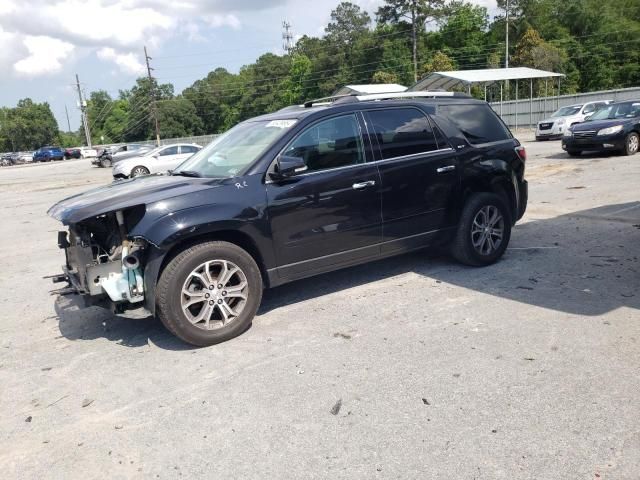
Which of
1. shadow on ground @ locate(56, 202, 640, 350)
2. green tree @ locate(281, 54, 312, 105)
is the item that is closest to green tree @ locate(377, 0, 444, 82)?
green tree @ locate(281, 54, 312, 105)

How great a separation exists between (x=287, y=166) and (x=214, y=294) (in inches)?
47.6

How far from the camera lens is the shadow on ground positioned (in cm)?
477

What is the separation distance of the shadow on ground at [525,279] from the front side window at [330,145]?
4.47 ft

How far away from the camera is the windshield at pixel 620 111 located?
15.8 m

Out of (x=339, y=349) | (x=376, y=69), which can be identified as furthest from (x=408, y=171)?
(x=376, y=69)

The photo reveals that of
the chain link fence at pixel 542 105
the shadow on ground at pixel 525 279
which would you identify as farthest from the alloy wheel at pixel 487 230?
the chain link fence at pixel 542 105

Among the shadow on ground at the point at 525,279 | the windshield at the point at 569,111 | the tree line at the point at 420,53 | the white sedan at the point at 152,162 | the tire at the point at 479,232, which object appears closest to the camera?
the shadow on ground at the point at 525,279

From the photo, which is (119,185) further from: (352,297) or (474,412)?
(474,412)

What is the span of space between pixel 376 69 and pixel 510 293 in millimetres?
74561

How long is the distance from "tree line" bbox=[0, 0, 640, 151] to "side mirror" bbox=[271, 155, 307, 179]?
160 feet

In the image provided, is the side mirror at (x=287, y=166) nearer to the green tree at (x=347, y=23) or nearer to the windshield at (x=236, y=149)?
the windshield at (x=236, y=149)

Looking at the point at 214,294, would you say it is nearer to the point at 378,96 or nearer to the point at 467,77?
the point at 378,96

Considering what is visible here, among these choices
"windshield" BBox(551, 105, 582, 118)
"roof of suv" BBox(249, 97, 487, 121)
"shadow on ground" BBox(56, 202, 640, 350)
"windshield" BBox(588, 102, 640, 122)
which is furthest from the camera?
"windshield" BBox(551, 105, 582, 118)

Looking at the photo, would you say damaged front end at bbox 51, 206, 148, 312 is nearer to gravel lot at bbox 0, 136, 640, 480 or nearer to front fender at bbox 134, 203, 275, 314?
front fender at bbox 134, 203, 275, 314
